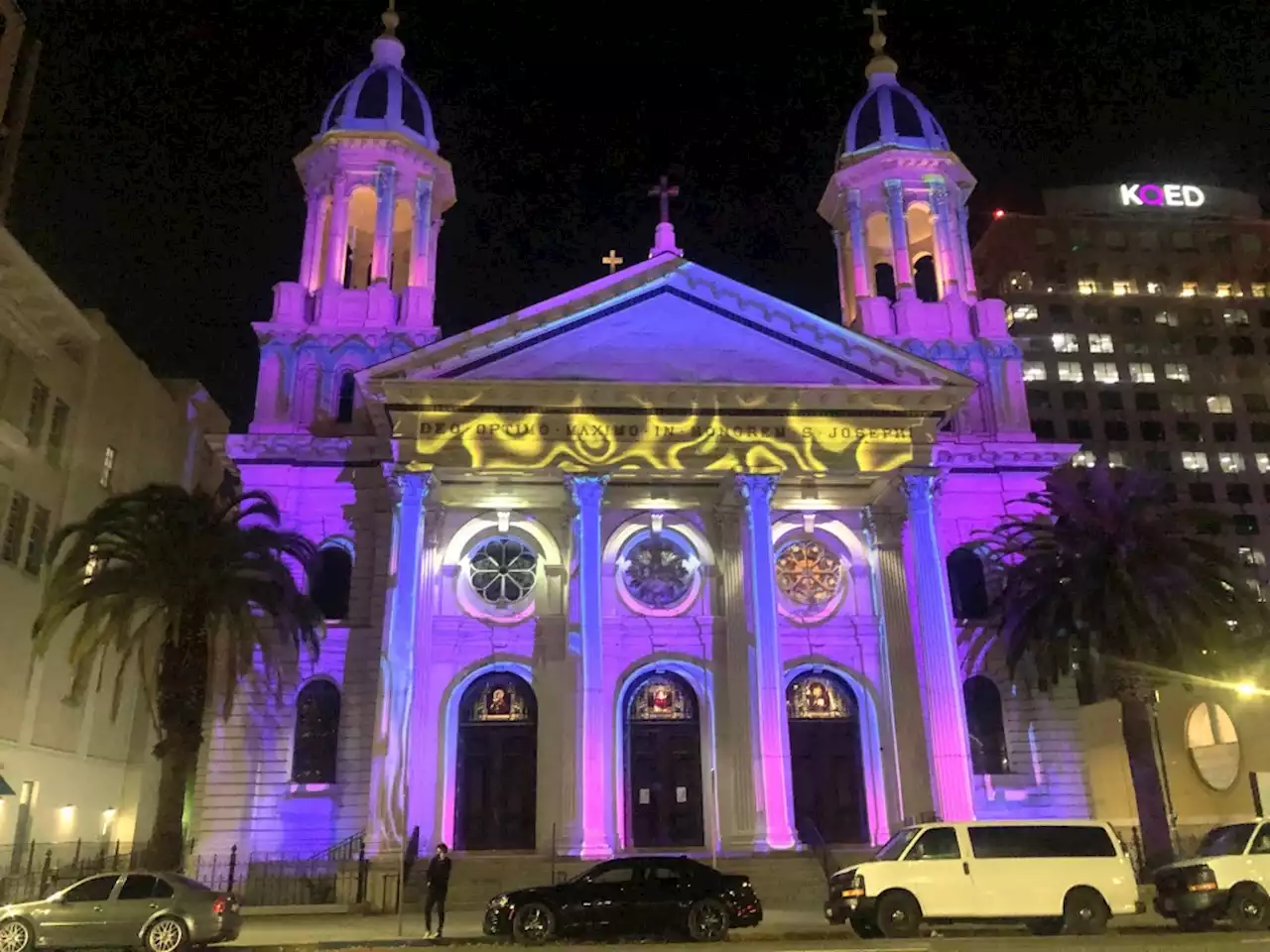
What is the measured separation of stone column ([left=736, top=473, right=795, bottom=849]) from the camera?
25.5 m

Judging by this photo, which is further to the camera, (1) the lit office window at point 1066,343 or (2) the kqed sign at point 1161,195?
(2) the kqed sign at point 1161,195

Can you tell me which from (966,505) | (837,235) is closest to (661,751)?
(966,505)

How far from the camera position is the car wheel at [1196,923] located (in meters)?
16.7

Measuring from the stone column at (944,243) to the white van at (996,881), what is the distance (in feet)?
75.4

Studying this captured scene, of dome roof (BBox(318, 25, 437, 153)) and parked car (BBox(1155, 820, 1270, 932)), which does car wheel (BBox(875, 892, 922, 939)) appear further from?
dome roof (BBox(318, 25, 437, 153))

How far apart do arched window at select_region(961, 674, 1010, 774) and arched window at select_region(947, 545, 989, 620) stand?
78.2 inches

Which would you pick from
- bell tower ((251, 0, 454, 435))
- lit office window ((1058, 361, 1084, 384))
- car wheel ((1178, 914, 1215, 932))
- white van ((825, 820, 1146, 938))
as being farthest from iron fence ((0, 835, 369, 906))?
lit office window ((1058, 361, 1084, 384))

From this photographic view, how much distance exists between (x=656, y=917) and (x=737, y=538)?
13.8 metres

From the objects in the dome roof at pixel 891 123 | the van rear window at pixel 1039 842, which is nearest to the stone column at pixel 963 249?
the dome roof at pixel 891 123

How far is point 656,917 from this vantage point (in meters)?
16.6

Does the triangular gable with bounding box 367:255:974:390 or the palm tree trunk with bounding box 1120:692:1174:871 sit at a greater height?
the triangular gable with bounding box 367:255:974:390

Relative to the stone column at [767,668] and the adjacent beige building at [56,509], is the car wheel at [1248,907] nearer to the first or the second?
the stone column at [767,668]

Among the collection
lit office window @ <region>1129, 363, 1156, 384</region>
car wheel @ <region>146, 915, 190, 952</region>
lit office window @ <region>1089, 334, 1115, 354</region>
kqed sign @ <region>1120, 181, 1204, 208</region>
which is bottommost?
car wheel @ <region>146, 915, 190, 952</region>

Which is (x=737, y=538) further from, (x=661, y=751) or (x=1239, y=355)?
(x=1239, y=355)
